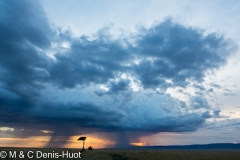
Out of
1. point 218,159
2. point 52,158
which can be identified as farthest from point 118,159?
point 218,159

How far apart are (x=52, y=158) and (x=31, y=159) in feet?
12.8

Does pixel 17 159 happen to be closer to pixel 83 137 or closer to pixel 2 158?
pixel 2 158

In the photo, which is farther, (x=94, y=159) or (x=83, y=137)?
(x=83, y=137)

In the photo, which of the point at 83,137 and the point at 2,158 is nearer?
the point at 2,158

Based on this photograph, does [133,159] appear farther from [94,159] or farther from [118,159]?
[94,159]

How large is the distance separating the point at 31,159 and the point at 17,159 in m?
2.20

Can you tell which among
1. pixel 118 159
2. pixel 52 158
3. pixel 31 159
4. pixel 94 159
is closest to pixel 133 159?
pixel 118 159

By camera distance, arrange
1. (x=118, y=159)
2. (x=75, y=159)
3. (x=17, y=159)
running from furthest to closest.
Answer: (x=118, y=159), (x=75, y=159), (x=17, y=159)

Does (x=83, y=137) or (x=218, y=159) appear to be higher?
(x=83, y=137)

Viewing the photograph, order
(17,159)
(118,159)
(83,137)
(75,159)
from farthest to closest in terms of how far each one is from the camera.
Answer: (83,137), (118,159), (75,159), (17,159)

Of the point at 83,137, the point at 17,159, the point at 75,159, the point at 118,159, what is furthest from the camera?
the point at 83,137

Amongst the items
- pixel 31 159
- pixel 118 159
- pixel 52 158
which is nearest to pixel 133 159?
pixel 118 159

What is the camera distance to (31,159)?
37562 mm

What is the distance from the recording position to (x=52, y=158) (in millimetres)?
40188
